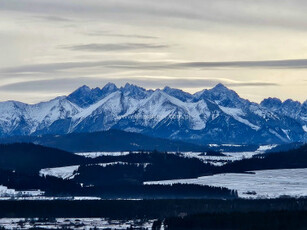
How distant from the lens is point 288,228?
192625 mm

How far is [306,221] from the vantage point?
199m

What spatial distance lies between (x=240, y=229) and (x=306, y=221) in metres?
11.5

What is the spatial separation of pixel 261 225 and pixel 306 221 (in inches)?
300

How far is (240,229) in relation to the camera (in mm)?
197000

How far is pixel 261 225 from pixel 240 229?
14.1 ft

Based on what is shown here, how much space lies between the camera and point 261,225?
199m

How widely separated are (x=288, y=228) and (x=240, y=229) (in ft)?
28.6

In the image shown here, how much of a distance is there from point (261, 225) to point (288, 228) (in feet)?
24.7
